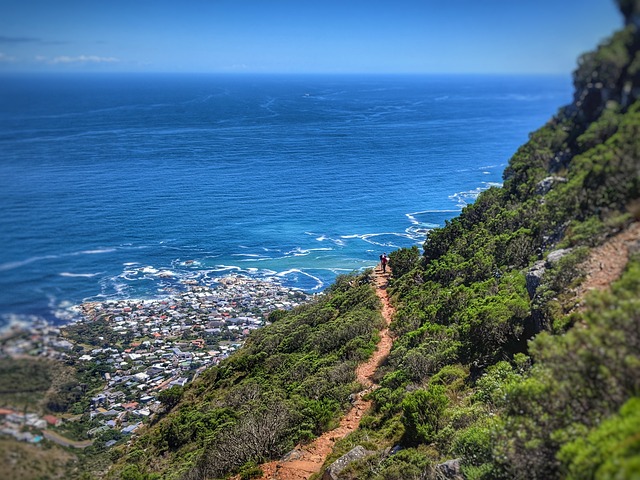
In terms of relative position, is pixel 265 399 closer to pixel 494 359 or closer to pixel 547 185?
pixel 494 359

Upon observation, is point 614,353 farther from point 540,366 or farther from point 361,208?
point 361,208

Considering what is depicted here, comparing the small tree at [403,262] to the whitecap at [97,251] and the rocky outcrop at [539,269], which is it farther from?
the whitecap at [97,251]

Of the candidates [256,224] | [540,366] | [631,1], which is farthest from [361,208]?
[540,366]

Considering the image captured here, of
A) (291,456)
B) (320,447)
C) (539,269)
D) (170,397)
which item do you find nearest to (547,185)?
(539,269)

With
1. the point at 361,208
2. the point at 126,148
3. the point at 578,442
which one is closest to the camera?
the point at 578,442

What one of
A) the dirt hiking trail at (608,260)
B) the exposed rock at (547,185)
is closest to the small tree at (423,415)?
the dirt hiking trail at (608,260)

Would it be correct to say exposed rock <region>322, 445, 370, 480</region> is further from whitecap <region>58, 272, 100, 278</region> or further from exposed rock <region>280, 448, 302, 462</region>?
whitecap <region>58, 272, 100, 278</region>

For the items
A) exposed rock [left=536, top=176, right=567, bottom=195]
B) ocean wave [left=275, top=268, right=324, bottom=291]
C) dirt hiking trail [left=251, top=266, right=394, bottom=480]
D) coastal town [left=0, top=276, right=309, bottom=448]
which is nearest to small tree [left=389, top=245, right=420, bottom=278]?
coastal town [left=0, top=276, right=309, bottom=448]
